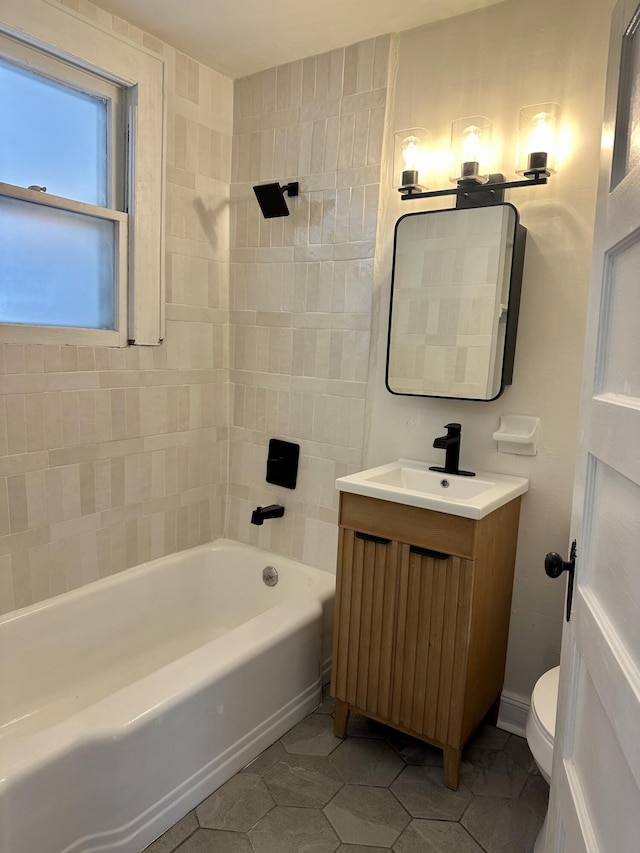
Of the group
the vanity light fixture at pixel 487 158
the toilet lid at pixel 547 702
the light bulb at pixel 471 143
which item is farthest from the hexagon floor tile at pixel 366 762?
the light bulb at pixel 471 143

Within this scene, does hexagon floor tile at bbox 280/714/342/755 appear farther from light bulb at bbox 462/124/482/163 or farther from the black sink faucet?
light bulb at bbox 462/124/482/163

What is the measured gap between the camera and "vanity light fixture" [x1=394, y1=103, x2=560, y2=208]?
1.81 metres

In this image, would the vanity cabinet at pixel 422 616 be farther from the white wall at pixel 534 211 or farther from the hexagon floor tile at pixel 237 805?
the hexagon floor tile at pixel 237 805

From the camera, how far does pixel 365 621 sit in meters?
1.93

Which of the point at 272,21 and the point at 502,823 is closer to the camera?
the point at 502,823

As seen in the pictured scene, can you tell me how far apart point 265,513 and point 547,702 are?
1.38m

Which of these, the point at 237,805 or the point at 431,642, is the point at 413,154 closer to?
the point at 431,642

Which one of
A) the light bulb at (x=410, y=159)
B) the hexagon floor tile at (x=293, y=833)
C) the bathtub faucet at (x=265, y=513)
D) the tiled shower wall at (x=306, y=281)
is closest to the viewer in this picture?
the hexagon floor tile at (x=293, y=833)

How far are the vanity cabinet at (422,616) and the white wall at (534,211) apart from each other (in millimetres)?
129

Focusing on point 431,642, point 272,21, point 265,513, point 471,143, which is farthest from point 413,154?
point 431,642

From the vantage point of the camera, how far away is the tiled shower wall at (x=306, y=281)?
228 centimetres

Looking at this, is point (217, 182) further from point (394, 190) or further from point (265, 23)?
point (394, 190)

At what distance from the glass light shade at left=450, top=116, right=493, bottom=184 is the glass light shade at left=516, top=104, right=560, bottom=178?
0.38 feet

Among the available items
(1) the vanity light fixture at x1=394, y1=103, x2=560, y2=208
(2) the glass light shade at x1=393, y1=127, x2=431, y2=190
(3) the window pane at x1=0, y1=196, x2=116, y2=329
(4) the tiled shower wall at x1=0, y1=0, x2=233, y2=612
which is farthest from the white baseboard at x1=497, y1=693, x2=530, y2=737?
(3) the window pane at x1=0, y1=196, x2=116, y2=329
